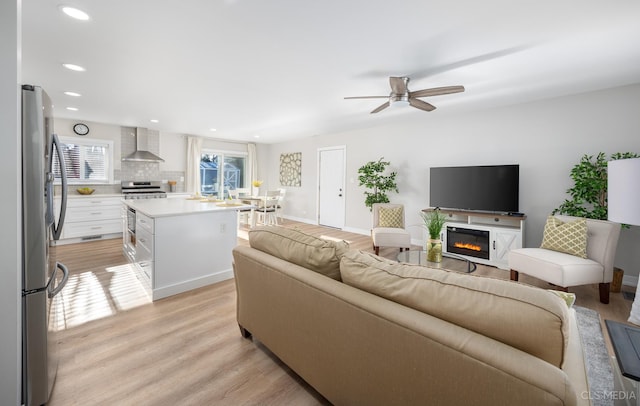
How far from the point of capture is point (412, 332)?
100 cm

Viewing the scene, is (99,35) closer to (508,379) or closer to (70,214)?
(508,379)

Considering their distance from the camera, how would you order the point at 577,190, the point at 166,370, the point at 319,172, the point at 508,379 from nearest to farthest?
the point at 508,379 < the point at 166,370 < the point at 577,190 < the point at 319,172

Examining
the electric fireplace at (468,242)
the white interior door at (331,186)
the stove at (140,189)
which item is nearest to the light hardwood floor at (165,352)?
the electric fireplace at (468,242)

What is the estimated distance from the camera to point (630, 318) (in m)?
2.43

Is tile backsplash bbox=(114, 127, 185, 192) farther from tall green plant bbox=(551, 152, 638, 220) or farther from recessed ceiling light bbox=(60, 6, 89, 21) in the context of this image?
tall green plant bbox=(551, 152, 638, 220)

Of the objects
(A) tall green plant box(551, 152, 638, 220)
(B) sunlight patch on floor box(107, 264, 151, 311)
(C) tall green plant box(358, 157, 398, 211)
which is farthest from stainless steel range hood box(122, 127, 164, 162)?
(A) tall green plant box(551, 152, 638, 220)

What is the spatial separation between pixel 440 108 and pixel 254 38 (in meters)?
3.17

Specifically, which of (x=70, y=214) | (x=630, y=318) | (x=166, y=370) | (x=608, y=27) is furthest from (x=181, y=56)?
(x=630, y=318)

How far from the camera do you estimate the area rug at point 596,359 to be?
1521mm

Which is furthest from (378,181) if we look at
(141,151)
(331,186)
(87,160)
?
(87,160)

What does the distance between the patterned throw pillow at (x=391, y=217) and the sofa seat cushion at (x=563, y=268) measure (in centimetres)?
192

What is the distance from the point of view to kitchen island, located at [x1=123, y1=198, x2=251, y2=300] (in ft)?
9.05

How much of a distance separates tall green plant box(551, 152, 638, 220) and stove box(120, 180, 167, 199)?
714 cm

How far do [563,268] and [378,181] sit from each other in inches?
127
